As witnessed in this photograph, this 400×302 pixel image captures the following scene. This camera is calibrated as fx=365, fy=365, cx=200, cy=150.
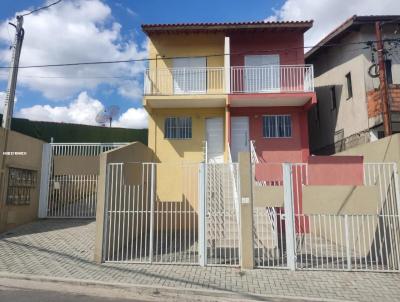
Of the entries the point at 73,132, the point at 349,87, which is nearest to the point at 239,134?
the point at 349,87

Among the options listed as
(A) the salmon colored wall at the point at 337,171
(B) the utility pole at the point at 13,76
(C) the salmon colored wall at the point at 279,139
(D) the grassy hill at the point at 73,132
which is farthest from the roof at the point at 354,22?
(D) the grassy hill at the point at 73,132

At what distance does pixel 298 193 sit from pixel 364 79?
7427 millimetres

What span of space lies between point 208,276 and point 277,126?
944 centimetres

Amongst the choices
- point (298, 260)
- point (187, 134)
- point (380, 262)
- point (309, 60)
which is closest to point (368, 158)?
point (380, 262)

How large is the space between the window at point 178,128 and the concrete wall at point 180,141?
155 mm

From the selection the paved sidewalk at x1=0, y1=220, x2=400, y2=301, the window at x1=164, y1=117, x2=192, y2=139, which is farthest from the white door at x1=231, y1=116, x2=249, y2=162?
the paved sidewalk at x1=0, y1=220, x2=400, y2=301

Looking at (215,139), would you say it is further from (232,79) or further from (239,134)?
(232,79)

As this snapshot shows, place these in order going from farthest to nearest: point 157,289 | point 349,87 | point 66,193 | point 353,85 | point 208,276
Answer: point 349,87, point 353,85, point 66,193, point 208,276, point 157,289

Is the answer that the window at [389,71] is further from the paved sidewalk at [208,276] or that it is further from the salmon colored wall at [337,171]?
the paved sidewalk at [208,276]

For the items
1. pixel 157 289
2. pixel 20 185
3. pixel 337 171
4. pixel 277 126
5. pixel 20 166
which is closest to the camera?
pixel 157 289

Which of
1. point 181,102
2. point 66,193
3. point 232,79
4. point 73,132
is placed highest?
point 232,79

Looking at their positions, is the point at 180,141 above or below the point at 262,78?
below

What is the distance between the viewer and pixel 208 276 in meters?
7.43

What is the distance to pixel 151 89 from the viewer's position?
14781 millimetres
